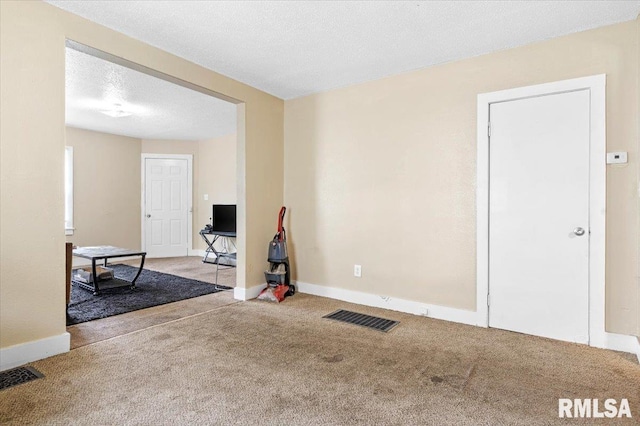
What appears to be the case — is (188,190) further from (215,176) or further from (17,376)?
(17,376)

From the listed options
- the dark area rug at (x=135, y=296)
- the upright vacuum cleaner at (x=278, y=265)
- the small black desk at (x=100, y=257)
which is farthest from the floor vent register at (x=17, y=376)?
the upright vacuum cleaner at (x=278, y=265)

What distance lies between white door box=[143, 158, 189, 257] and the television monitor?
135 centimetres

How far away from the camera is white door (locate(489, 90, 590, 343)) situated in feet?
8.85

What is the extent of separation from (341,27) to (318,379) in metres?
2.55

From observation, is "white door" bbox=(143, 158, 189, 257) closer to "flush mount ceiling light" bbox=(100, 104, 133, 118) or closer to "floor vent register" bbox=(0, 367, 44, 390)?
"flush mount ceiling light" bbox=(100, 104, 133, 118)

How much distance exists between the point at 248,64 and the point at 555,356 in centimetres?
360

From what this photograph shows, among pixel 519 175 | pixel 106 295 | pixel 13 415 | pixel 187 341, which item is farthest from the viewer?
pixel 106 295

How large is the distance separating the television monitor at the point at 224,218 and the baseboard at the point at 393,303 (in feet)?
8.14

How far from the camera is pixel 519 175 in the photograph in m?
2.94

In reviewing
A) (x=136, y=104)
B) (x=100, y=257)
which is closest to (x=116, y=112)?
(x=136, y=104)

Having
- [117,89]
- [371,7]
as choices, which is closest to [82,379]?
[371,7]

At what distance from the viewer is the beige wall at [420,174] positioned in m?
2.57

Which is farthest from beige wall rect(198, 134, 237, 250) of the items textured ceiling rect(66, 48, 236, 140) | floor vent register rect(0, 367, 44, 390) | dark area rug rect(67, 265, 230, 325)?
floor vent register rect(0, 367, 44, 390)

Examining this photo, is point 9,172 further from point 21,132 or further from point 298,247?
point 298,247
